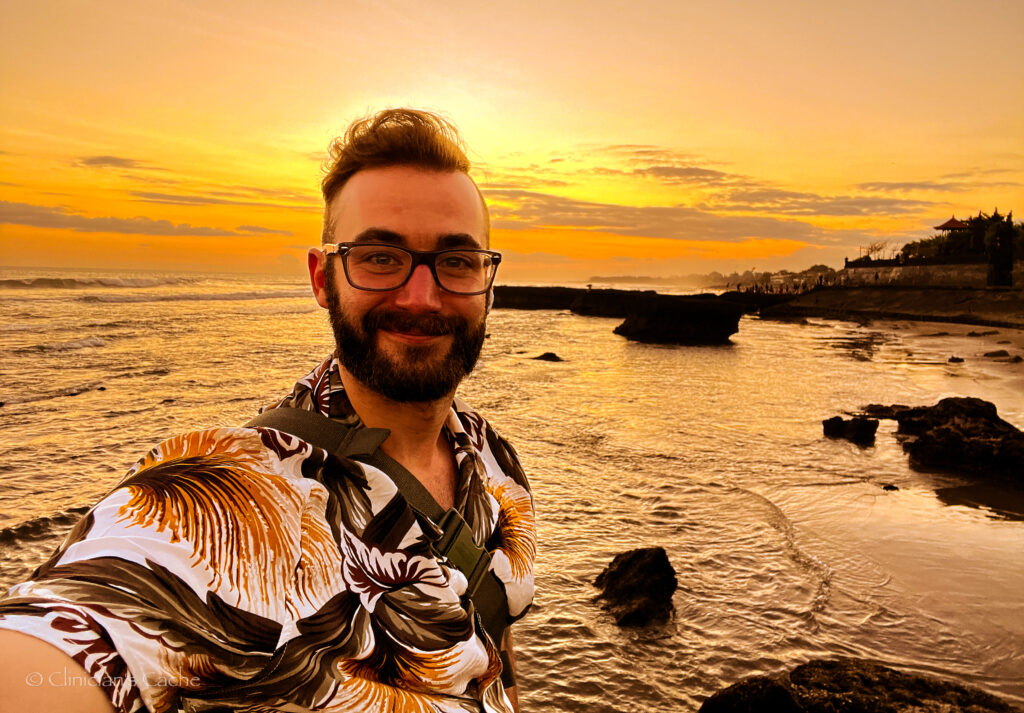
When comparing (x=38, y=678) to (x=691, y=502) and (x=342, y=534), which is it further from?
(x=691, y=502)

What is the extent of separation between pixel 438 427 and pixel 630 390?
14.7 meters

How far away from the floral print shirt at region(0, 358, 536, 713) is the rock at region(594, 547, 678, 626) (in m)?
3.59

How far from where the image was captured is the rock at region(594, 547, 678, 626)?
16.7 ft

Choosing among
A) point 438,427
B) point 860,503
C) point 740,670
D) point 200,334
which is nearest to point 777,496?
point 860,503

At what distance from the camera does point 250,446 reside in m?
1.42

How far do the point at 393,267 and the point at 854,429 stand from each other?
37.8 feet

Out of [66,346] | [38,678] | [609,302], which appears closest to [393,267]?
[38,678]

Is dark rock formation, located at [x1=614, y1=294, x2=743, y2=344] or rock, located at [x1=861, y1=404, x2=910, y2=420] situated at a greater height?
dark rock formation, located at [x1=614, y1=294, x2=743, y2=344]

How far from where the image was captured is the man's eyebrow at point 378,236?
72.9 inches

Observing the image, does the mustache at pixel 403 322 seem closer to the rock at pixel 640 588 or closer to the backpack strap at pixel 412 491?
the backpack strap at pixel 412 491

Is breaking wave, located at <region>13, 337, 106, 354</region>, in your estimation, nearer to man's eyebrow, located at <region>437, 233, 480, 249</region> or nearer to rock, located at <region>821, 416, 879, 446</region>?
rock, located at <region>821, 416, 879, 446</region>

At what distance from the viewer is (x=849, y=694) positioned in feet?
9.99

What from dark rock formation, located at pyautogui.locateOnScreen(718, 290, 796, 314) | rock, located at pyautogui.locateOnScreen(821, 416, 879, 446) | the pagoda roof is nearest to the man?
rock, located at pyautogui.locateOnScreen(821, 416, 879, 446)

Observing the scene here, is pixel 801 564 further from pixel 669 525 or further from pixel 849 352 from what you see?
pixel 849 352
